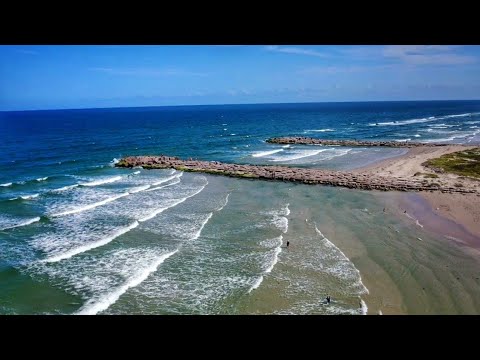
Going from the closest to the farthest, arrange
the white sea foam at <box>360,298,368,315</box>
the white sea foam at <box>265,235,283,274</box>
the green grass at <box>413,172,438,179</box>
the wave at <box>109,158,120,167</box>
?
the white sea foam at <box>360,298,368,315</box> → the white sea foam at <box>265,235,283,274</box> → the green grass at <box>413,172,438,179</box> → the wave at <box>109,158,120,167</box>

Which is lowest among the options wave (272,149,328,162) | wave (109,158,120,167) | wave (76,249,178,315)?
wave (76,249,178,315)

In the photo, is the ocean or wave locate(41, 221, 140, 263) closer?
the ocean

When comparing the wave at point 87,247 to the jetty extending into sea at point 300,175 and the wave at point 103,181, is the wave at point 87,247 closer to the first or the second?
the wave at point 103,181

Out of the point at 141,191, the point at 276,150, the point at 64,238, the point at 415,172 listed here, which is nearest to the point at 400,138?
the point at 276,150

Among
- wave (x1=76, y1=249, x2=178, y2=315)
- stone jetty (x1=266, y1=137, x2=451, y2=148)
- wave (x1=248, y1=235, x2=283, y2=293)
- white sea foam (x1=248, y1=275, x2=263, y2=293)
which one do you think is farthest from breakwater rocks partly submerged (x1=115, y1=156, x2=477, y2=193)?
stone jetty (x1=266, y1=137, x2=451, y2=148)
